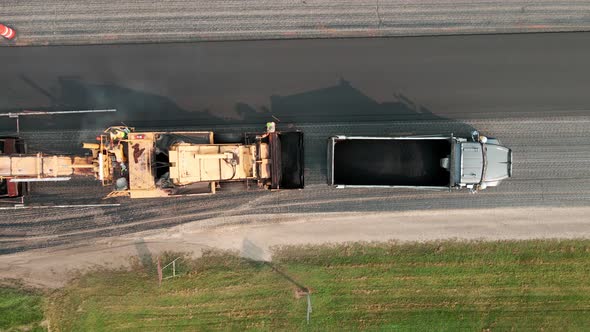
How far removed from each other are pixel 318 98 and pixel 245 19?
3.69 m

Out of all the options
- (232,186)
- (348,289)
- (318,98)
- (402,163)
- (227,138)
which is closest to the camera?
(402,163)

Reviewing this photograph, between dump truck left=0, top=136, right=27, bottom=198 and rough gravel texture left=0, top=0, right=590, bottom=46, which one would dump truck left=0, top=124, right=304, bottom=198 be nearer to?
dump truck left=0, top=136, right=27, bottom=198

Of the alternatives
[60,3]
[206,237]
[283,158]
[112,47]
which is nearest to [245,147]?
[283,158]

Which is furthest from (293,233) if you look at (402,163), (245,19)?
(245,19)

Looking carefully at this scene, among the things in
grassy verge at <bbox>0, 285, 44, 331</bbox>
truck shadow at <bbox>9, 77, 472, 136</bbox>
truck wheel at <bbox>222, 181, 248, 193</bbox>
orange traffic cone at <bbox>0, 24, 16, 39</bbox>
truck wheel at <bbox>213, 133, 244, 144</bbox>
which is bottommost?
grassy verge at <bbox>0, 285, 44, 331</bbox>

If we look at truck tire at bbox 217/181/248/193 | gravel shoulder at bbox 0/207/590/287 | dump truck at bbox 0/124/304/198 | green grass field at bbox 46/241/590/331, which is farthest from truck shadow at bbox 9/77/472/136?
green grass field at bbox 46/241/590/331

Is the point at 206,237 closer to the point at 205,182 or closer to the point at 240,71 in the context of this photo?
the point at 205,182

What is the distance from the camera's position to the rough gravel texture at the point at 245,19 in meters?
13.0

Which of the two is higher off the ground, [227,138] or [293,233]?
[227,138]

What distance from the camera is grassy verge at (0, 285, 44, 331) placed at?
13.0 metres

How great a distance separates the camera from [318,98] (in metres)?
13.0

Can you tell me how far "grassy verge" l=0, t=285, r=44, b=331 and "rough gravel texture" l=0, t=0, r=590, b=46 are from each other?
8790 mm

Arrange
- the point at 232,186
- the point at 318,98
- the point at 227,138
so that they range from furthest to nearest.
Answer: the point at 318,98
the point at 227,138
the point at 232,186

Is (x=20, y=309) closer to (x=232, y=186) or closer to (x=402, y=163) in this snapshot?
(x=232, y=186)
